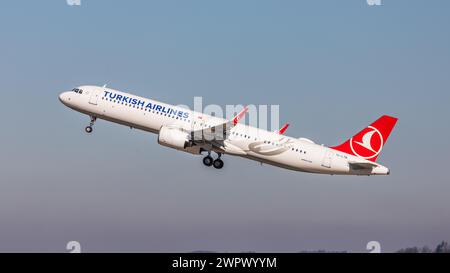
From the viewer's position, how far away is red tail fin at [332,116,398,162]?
81875mm

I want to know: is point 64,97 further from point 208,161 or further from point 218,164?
point 218,164

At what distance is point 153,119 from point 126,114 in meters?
2.63

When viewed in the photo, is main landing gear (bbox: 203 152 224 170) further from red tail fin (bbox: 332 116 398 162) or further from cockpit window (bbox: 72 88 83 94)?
cockpit window (bbox: 72 88 83 94)

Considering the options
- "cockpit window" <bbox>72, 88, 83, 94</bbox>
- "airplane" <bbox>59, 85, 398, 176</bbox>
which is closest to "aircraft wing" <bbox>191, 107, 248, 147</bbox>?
"airplane" <bbox>59, 85, 398, 176</bbox>

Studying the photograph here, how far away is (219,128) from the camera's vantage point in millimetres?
79438

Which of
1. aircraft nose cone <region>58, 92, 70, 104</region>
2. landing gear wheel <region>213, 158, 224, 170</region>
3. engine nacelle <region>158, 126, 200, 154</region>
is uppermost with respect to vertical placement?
aircraft nose cone <region>58, 92, 70, 104</region>

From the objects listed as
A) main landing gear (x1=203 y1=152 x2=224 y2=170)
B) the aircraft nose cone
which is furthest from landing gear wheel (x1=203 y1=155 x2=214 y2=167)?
the aircraft nose cone

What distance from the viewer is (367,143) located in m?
82.2

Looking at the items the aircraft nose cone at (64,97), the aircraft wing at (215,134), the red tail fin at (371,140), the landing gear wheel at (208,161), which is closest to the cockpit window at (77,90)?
the aircraft nose cone at (64,97)

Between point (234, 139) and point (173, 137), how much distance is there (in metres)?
5.66

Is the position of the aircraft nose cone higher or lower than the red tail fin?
higher

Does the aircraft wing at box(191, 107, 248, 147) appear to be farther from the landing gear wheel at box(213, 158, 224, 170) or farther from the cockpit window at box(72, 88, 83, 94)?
the cockpit window at box(72, 88, 83, 94)

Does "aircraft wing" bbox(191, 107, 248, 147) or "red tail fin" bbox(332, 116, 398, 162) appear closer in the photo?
"aircraft wing" bbox(191, 107, 248, 147)
